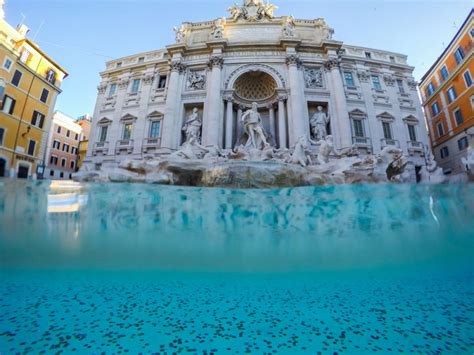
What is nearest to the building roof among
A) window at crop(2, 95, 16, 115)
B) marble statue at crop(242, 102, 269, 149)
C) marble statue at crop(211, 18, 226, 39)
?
marble statue at crop(211, 18, 226, 39)

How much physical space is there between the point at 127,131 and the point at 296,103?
43.7ft

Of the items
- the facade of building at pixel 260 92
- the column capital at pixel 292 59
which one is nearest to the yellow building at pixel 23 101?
the facade of building at pixel 260 92

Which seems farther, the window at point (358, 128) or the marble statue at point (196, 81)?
the marble statue at point (196, 81)

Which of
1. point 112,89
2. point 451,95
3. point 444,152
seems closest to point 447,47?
point 451,95

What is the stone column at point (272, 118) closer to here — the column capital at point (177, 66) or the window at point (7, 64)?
the column capital at point (177, 66)

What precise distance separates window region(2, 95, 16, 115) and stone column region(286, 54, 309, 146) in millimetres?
21850

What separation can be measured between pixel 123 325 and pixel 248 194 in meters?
3.09

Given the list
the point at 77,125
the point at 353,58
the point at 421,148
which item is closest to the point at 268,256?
the point at 421,148

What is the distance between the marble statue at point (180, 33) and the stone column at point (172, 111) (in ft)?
8.19

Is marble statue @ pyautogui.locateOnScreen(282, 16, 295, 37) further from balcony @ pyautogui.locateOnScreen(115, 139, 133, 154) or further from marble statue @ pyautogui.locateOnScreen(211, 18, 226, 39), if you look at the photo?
balcony @ pyautogui.locateOnScreen(115, 139, 133, 154)

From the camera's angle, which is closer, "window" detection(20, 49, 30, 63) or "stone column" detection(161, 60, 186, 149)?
"stone column" detection(161, 60, 186, 149)

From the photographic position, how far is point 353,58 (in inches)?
733

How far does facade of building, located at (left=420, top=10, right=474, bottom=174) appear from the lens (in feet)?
57.2

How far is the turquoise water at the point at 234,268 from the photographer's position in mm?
2002
